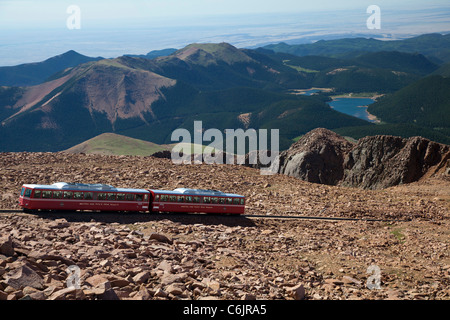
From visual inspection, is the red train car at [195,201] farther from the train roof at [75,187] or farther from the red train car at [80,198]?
the train roof at [75,187]

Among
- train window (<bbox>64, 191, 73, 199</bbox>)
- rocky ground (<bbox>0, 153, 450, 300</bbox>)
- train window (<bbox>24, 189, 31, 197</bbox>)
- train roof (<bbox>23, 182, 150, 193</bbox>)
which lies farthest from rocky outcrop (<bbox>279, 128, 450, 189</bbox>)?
train window (<bbox>24, 189, 31, 197</bbox>)

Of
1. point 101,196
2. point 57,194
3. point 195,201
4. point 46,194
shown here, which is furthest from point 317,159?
point 46,194

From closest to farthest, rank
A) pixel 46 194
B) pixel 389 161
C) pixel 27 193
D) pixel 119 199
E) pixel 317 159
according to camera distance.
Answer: pixel 27 193
pixel 46 194
pixel 119 199
pixel 389 161
pixel 317 159

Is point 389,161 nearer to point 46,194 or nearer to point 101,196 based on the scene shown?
point 101,196

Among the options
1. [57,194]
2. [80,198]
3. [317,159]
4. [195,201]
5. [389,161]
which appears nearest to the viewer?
[57,194]

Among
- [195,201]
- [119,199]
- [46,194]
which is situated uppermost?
[46,194]

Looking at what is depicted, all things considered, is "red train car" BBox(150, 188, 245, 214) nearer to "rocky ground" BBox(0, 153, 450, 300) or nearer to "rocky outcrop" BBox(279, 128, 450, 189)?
"rocky ground" BBox(0, 153, 450, 300)

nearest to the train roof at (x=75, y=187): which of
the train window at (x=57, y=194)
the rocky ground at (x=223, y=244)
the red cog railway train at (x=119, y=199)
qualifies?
the red cog railway train at (x=119, y=199)
